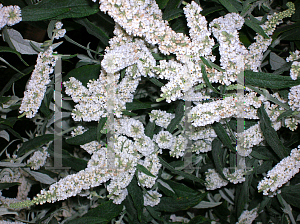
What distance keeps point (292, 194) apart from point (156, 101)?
0.64 m

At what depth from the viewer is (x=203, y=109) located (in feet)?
2.14

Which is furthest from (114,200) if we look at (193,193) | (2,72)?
(2,72)

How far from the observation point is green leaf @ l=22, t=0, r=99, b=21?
716 mm

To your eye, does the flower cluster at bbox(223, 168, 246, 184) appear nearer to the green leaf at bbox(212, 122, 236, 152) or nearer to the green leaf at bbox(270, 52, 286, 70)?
the green leaf at bbox(212, 122, 236, 152)

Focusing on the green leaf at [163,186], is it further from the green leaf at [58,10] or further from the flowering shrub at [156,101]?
the green leaf at [58,10]

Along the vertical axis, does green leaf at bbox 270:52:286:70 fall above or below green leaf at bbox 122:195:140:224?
above

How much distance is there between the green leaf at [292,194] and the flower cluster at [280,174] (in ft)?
0.66

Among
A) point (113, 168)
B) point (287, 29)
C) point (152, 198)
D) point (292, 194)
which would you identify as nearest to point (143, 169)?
point (113, 168)

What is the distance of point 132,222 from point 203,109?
573mm

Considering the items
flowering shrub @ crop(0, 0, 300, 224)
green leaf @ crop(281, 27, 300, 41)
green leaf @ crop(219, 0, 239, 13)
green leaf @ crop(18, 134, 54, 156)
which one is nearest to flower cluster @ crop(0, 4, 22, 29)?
flowering shrub @ crop(0, 0, 300, 224)

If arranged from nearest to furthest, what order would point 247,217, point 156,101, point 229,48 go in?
point 229,48 < point 156,101 < point 247,217

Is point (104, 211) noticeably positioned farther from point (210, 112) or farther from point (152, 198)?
point (210, 112)

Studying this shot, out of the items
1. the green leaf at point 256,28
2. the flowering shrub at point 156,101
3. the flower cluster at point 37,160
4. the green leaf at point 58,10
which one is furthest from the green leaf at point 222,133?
the flower cluster at point 37,160

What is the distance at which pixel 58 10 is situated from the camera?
72cm
